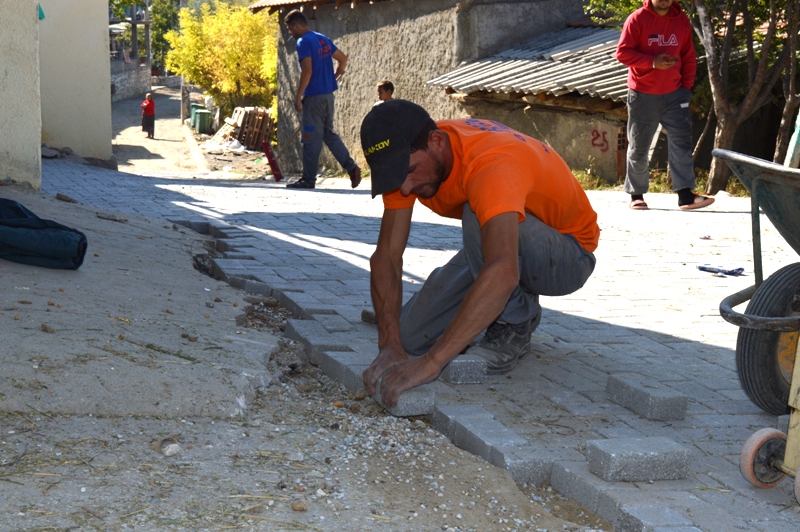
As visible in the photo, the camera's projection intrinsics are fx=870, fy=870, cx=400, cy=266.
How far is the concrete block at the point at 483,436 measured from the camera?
2838mm

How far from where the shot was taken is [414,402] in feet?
10.4

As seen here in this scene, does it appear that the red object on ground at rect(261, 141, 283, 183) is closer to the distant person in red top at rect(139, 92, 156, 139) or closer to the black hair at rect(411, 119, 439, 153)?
the black hair at rect(411, 119, 439, 153)

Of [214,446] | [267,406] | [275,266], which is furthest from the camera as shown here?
[275,266]

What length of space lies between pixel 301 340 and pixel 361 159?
13.7 m

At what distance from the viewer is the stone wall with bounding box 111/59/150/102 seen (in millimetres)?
44844

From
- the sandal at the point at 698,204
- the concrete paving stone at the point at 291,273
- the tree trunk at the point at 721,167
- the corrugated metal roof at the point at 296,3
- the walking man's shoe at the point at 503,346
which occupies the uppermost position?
the corrugated metal roof at the point at 296,3

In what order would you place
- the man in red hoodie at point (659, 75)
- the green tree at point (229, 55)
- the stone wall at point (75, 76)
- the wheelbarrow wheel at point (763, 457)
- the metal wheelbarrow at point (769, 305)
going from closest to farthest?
the wheelbarrow wheel at point (763, 457)
the metal wheelbarrow at point (769, 305)
the man in red hoodie at point (659, 75)
the stone wall at point (75, 76)
the green tree at point (229, 55)

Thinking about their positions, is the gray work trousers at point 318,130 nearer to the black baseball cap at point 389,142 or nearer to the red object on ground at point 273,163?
the red object on ground at point 273,163

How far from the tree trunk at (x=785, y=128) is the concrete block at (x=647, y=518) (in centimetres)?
879

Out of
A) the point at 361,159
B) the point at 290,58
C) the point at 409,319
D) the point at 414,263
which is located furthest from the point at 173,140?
the point at 409,319

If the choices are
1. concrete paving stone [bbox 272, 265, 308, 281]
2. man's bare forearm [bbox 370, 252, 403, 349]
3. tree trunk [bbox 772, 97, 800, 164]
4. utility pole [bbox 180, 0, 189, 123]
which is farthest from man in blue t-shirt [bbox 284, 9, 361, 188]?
utility pole [bbox 180, 0, 189, 123]

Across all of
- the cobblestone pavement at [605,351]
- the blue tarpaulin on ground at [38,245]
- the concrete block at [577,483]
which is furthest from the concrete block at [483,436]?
the blue tarpaulin on ground at [38,245]

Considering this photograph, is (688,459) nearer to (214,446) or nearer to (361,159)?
(214,446)

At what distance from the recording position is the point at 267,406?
324cm
